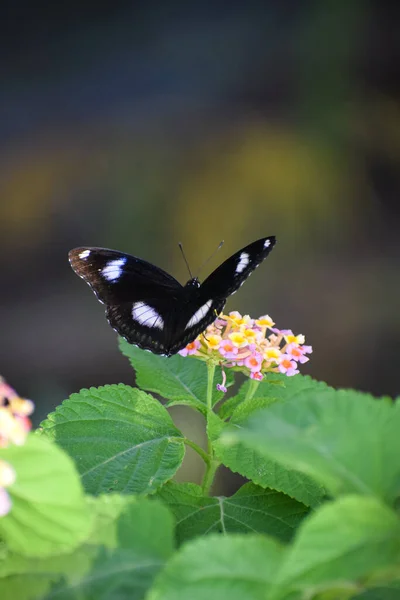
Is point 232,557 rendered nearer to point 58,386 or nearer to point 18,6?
point 58,386

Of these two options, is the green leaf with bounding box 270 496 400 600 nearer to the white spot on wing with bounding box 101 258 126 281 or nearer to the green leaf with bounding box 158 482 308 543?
the green leaf with bounding box 158 482 308 543

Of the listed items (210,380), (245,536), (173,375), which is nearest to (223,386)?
(210,380)

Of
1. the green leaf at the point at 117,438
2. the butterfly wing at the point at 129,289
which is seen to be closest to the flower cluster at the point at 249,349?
the green leaf at the point at 117,438

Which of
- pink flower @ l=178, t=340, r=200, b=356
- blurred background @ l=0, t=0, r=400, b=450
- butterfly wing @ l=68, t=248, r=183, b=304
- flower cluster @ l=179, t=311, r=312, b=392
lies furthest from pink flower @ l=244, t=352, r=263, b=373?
blurred background @ l=0, t=0, r=400, b=450

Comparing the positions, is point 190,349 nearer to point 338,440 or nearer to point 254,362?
point 254,362

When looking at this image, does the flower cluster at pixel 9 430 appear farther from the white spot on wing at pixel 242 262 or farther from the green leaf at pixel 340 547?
the white spot on wing at pixel 242 262

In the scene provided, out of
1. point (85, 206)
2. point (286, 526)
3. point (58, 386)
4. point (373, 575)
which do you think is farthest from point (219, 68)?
point (373, 575)

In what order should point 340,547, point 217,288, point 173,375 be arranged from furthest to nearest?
point 217,288 < point 173,375 < point 340,547
